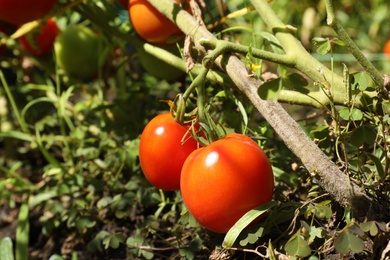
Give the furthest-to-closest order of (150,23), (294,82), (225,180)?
1. (150,23)
2. (294,82)
3. (225,180)

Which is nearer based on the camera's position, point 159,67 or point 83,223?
point 83,223

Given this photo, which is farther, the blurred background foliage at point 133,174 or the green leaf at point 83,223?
the green leaf at point 83,223

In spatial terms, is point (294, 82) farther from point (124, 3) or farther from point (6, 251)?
point (6, 251)

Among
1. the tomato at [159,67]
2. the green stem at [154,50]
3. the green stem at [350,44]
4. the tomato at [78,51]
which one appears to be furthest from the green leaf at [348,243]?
the tomato at [78,51]

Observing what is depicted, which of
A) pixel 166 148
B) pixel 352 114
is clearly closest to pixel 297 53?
pixel 352 114

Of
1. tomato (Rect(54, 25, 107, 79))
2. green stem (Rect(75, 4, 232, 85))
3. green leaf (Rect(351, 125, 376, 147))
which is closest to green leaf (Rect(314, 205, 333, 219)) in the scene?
green leaf (Rect(351, 125, 376, 147))

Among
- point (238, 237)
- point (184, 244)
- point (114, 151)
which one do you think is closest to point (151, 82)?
point (114, 151)

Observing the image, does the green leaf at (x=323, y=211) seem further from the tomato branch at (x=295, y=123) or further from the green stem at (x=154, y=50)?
the green stem at (x=154, y=50)
